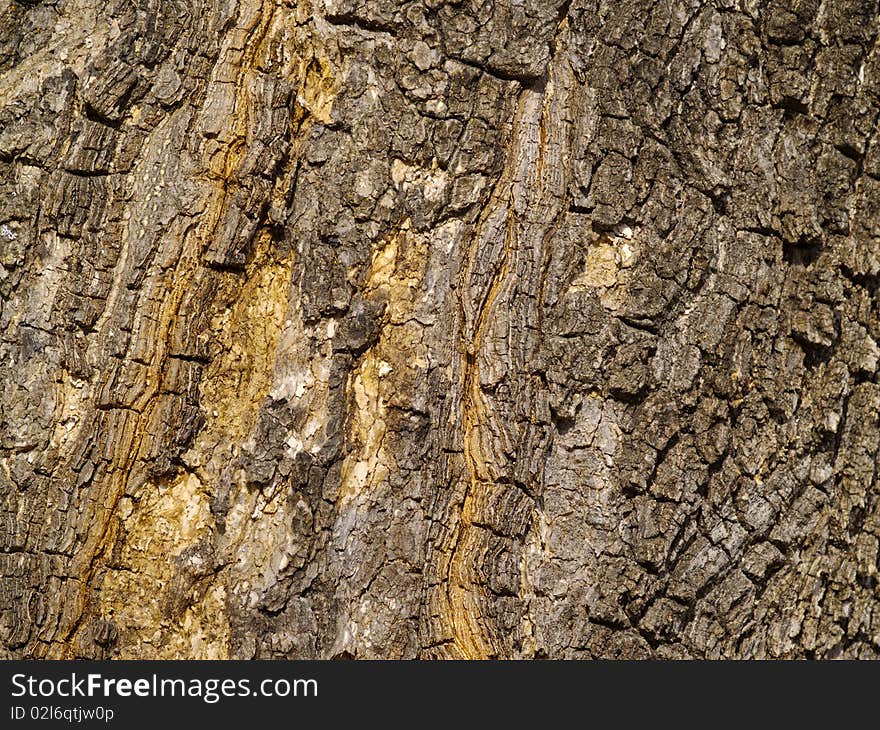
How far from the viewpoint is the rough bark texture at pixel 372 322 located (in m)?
1.78

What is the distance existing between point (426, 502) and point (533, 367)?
0.34 metres

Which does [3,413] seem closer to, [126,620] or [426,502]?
[126,620]

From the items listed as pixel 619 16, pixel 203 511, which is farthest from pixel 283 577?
pixel 619 16

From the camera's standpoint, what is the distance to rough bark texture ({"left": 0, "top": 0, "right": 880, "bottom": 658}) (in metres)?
1.78

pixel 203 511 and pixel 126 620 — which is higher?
pixel 203 511

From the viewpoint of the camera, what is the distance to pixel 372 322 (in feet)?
5.88

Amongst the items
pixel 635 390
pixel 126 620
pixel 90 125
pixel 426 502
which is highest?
pixel 90 125

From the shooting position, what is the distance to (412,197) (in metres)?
1.80

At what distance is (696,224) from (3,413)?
1423mm

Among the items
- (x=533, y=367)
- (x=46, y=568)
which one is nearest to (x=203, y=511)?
(x=46, y=568)

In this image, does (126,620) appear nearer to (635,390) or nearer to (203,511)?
(203,511)

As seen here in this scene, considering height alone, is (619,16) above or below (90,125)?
above

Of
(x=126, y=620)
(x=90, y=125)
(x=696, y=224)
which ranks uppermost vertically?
(x=90, y=125)

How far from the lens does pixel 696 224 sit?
73.5 inches
